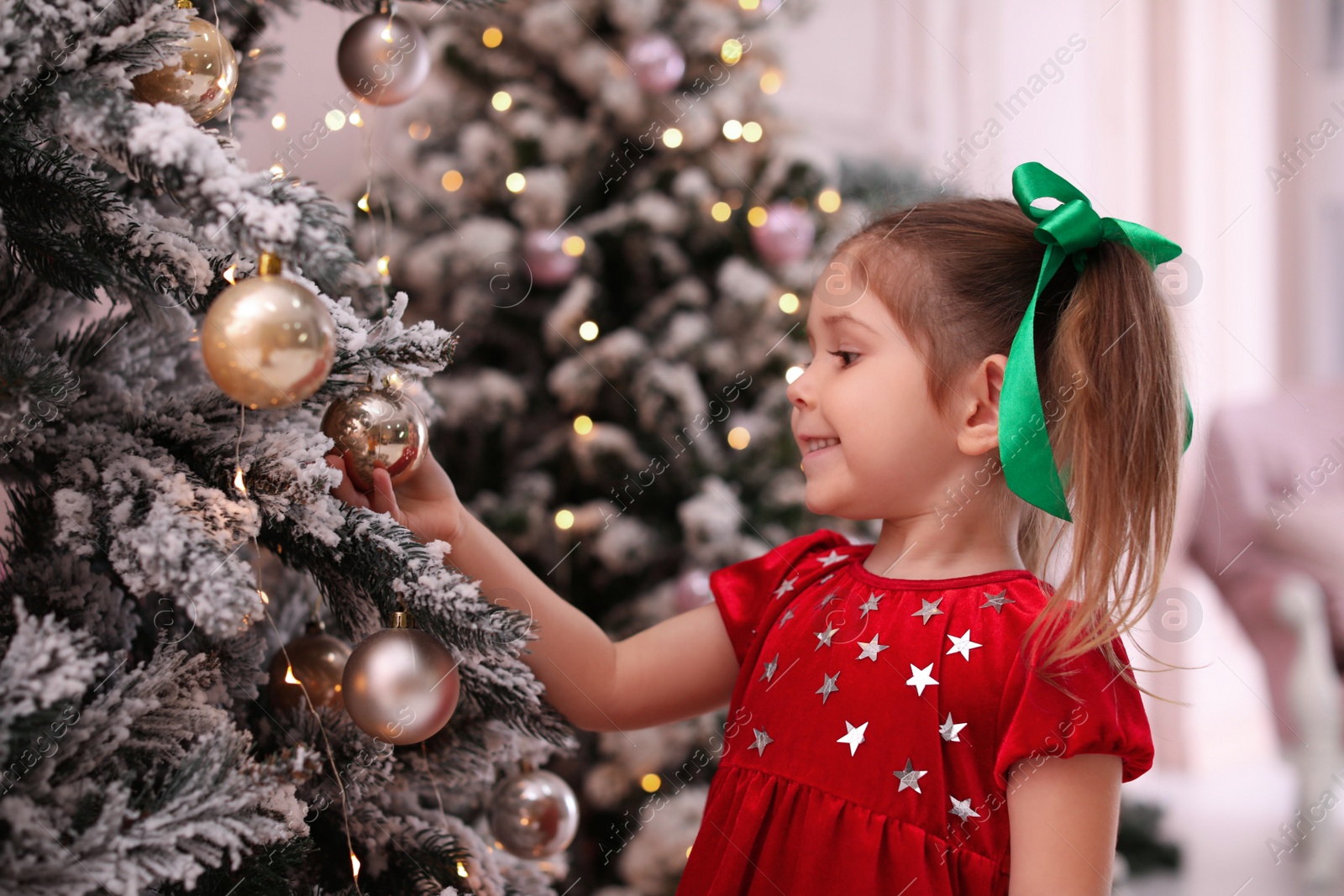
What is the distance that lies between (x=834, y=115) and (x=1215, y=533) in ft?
4.52

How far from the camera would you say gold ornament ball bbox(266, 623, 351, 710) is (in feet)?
2.35

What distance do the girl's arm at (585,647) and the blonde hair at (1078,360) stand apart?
29cm

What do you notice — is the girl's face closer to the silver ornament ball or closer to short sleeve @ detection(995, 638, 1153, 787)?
short sleeve @ detection(995, 638, 1153, 787)

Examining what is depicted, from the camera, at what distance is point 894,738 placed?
2.39 ft

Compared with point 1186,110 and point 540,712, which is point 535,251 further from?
point 1186,110

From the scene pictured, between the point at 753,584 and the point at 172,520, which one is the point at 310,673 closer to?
the point at 172,520

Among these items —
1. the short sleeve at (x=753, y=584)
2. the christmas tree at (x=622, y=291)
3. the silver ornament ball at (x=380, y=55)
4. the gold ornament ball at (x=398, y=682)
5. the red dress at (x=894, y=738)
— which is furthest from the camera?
the christmas tree at (x=622, y=291)

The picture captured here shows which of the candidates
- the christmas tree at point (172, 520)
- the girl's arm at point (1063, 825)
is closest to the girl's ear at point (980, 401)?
the girl's arm at point (1063, 825)

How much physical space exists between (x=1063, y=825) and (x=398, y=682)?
44cm

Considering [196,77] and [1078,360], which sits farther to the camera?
[1078,360]

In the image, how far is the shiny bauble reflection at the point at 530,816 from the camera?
0.87 metres

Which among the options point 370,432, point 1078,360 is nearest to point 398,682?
point 370,432

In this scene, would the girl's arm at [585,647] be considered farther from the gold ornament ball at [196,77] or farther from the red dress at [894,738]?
the gold ornament ball at [196,77]

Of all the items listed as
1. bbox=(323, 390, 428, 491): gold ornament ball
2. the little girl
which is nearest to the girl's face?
the little girl
